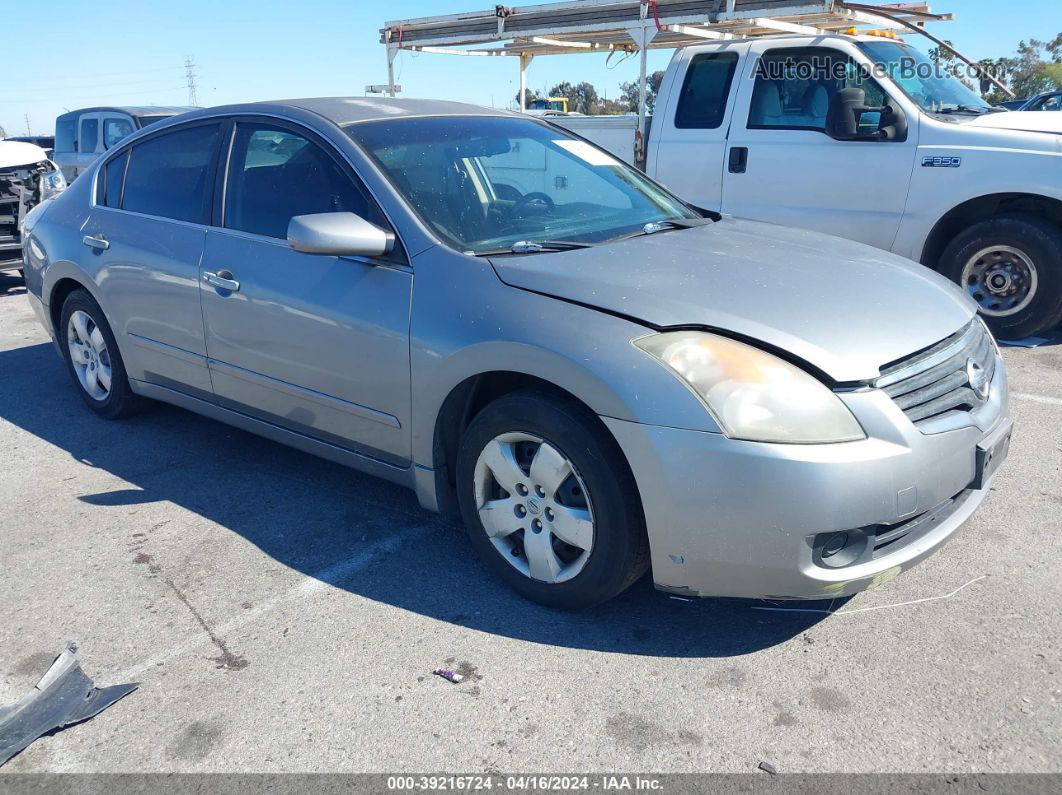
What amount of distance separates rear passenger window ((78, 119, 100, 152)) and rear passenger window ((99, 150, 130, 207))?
33.2 ft

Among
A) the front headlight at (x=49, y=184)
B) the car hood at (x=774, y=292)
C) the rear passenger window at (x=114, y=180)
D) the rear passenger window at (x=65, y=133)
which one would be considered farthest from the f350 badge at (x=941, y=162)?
the rear passenger window at (x=65, y=133)

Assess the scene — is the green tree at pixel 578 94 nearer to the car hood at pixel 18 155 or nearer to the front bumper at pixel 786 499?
the car hood at pixel 18 155

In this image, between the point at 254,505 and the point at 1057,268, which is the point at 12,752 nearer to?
the point at 254,505

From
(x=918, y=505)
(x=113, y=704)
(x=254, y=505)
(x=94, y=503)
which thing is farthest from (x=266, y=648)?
(x=918, y=505)

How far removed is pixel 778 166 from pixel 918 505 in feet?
14.6

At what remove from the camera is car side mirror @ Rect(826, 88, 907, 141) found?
6068 millimetres

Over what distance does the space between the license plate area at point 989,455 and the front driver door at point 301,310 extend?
1917mm

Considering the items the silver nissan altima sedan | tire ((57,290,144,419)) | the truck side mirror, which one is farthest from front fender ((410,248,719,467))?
the truck side mirror

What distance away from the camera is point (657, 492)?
2668 millimetres

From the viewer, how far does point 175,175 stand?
445 cm

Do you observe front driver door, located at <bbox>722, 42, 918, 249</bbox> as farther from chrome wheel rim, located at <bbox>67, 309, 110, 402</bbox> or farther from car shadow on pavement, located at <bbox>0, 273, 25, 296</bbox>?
car shadow on pavement, located at <bbox>0, 273, 25, 296</bbox>

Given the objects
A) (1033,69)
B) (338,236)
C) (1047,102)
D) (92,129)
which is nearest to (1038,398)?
(338,236)

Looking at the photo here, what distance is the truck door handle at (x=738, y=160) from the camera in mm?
6719

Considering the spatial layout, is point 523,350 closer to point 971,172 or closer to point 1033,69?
point 971,172
